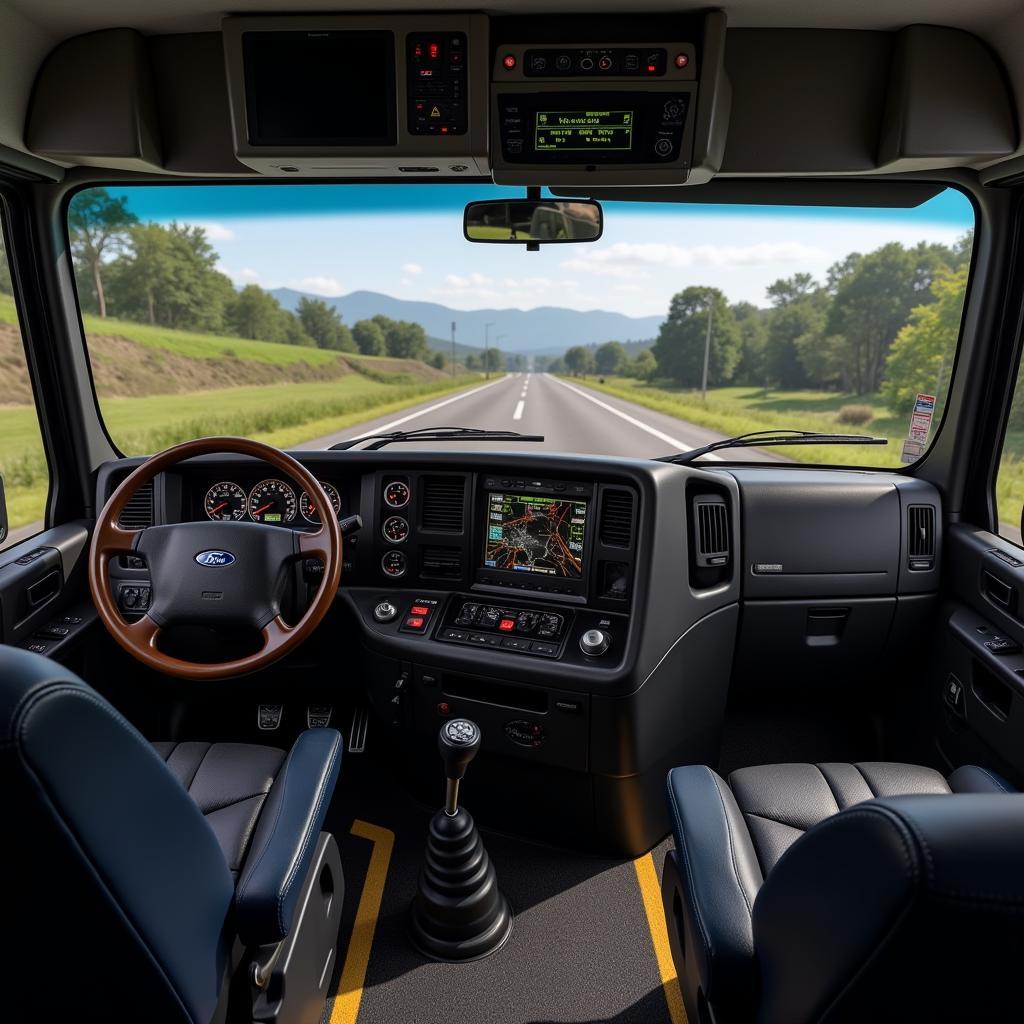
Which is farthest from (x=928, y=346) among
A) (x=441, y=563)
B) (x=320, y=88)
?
(x=320, y=88)

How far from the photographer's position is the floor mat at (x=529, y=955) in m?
2.30

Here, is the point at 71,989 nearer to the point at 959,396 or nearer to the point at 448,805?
the point at 448,805

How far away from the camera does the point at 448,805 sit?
251 centimetres

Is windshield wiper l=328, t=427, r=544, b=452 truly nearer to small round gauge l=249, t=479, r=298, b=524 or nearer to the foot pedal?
small round gauge l=249, t=479, r=298, b=524

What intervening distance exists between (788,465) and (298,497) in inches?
82.0

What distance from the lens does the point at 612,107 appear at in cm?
253

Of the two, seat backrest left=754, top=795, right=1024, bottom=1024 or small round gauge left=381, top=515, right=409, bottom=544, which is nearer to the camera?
seat backrest left=754, top=795, right=1024, bottom=1024

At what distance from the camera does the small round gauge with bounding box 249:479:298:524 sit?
120 inches

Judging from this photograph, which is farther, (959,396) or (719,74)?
(959,396)

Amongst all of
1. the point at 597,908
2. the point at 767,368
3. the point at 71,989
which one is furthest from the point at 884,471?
the point at 71,989

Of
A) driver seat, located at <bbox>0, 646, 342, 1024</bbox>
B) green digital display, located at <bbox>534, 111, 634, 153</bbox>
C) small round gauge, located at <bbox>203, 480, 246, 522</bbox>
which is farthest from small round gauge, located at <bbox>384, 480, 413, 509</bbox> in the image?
driver seat, located at <bbox>0, 646, 342, 1024</bbox>

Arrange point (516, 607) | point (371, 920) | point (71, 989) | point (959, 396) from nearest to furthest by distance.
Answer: point (71, 989)
point (371, 920)
point (516, 607)
point (959, 396)

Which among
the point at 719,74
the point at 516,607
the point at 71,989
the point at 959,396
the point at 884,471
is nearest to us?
the point at 71,989

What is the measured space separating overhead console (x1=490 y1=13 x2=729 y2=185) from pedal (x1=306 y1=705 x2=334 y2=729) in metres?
2.40
